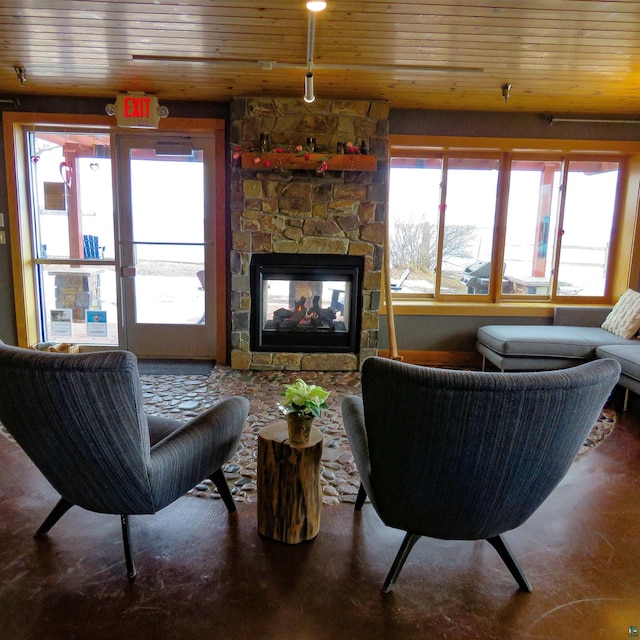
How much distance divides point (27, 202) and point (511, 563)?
15.9ft

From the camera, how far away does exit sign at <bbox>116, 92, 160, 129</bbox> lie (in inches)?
164

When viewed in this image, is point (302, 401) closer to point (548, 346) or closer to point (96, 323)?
point (548, 346)

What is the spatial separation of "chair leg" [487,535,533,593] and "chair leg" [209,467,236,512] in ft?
3.73

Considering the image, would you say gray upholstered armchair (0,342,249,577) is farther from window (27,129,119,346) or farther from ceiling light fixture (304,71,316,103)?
window (27,129,119,346)

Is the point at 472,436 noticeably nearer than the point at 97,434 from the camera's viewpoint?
Yes

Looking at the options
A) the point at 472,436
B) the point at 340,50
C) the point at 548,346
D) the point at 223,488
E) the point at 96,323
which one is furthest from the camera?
the point at 96,323

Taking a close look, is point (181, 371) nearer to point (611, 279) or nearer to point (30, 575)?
point (30, 575)

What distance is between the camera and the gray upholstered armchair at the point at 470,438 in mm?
1484

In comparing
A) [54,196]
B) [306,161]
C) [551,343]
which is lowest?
[551,343]

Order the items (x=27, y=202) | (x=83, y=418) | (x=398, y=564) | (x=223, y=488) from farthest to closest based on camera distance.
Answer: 1. (x=27, y=202)
2. (x=223, y=488)
3. (x=398, y=564)
4. (x=83, y=418)

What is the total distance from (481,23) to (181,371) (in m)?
3.47

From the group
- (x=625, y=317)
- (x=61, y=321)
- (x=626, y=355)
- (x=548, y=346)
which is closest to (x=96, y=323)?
(x=61, y=321)

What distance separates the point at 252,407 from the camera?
367cm

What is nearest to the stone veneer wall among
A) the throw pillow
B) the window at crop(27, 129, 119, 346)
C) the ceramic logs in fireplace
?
the ceramic logs in fireplace
